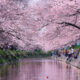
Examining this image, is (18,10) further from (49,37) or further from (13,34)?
(49,37)

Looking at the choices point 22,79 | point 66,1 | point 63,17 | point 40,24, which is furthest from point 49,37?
point 22,79

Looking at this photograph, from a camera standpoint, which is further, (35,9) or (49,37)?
(35,9)

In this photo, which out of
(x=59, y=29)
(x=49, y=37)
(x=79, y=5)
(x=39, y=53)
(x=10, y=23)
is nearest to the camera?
(x=79, y=5)

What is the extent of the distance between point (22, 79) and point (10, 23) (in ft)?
32.2

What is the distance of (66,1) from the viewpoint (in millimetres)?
25219

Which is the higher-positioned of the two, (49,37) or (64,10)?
(64,10)

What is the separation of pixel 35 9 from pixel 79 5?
691 inches

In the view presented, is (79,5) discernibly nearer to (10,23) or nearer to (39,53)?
(10,23)

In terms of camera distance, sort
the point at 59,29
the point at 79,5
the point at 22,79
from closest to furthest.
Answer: the point at 22,79 < the point at 79,5 < the point at 59,29

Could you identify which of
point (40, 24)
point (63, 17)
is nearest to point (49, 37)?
point (40, 24)

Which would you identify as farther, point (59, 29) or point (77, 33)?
point (77, 33)

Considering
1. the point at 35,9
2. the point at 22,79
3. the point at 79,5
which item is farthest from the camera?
the point at 35,9

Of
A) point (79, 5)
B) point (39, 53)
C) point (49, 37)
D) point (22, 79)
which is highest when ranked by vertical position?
point (79, 5)

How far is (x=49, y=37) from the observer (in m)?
32.8
